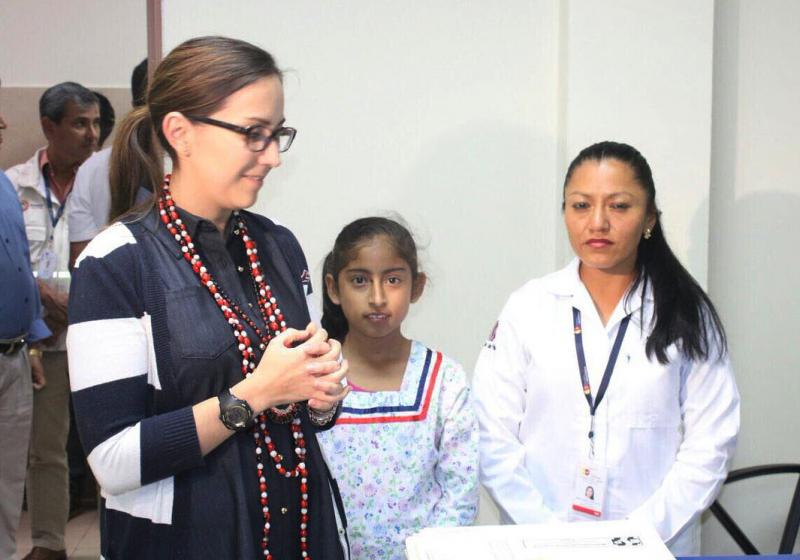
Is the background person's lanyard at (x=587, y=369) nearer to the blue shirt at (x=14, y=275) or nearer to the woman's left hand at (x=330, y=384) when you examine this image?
the woman's left hand at (x=330, y=384)

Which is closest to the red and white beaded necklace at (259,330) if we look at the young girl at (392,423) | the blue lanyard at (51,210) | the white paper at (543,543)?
the white paper at (543,543)

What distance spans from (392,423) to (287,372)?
32.1 inches

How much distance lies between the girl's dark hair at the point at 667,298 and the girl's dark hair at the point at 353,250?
454 mm

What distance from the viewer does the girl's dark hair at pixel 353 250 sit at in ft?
7.68

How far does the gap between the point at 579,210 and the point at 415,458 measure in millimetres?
728

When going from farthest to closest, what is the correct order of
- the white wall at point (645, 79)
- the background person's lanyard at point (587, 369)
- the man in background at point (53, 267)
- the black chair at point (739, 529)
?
1. the man in background at point (53, 267)
2. the white wall at point (645, 79)
3. the black chair at point (739, 529)
4. the background person's lanyard at point (587, 369)

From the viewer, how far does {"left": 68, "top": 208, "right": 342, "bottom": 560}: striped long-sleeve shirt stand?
1366mm

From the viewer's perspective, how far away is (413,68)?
10.4 feet

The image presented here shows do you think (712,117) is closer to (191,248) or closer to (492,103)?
(492,103)

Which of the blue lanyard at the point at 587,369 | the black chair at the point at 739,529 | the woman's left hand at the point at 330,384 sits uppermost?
the woman's left hand at the point at 330,384

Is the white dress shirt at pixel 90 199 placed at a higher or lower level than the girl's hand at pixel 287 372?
higher

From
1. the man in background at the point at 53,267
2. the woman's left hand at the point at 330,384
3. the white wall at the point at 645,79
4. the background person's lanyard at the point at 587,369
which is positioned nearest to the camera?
the woman's left hand at the point at 330,384

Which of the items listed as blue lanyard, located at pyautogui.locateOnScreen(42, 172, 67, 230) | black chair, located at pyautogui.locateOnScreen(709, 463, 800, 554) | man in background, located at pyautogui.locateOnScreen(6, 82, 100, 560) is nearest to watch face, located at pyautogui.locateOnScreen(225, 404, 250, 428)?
black chair, located at pyautogui.locateOnScreen(709, 463, 800, 554)

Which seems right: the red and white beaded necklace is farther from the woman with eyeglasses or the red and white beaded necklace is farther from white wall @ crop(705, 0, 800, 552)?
white wall @ crop(705, 0, 800, 552)
